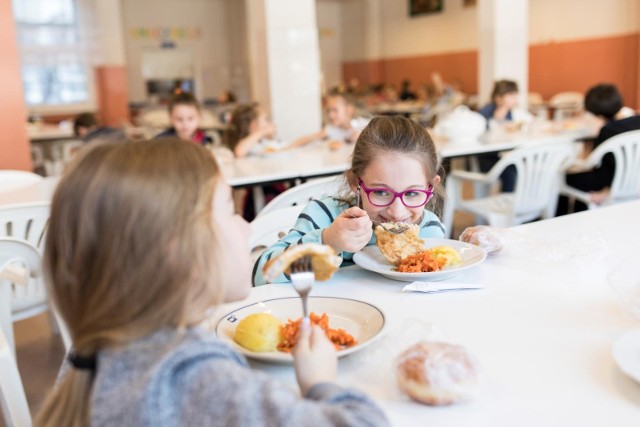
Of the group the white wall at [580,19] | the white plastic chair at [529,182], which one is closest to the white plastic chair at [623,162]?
the white plastic chair at [529,182]

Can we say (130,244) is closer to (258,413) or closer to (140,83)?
(258,413)

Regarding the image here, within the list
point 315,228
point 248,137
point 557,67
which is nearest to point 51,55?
point 248,137

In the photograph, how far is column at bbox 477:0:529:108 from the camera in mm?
6684

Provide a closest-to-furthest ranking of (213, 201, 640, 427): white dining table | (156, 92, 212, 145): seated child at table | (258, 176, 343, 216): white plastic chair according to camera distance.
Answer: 1. (213, 201, 640, 427): white dining table
2. (258, 176, 343, 216): white plastic chair
3. (156, 92, 212, 145): seated child at table

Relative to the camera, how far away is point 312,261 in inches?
41.0

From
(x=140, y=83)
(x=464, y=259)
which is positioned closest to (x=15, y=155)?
(x=464, y=259)

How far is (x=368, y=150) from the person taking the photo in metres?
1.75

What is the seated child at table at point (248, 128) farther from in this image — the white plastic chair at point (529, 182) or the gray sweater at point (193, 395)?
the gray sweater at point (193, 395)

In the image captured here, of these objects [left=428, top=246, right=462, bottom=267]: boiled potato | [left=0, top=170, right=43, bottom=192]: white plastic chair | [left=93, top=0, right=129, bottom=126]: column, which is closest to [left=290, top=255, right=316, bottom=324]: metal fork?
[left=428, top=246, right=462, bottom=267]: boiled potato

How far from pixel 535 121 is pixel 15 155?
12.2 ft

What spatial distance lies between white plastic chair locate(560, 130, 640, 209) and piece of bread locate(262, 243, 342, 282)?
2.98 metres

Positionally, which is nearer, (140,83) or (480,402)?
(480,402)

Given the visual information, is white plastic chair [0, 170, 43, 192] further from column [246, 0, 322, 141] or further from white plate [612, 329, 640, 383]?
white plate [612, 329, 640, 383]

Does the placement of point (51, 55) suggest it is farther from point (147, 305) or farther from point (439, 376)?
point (439, 376)
